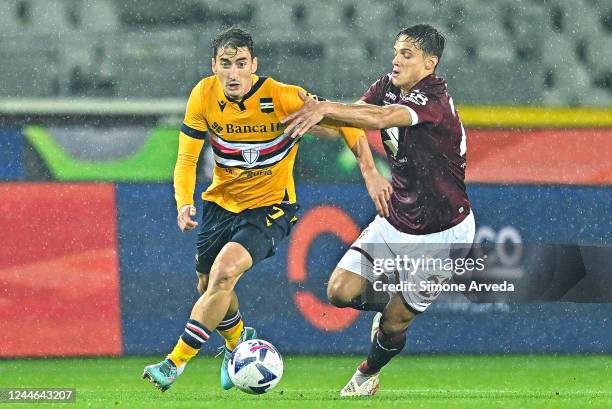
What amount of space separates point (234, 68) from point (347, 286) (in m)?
1.32

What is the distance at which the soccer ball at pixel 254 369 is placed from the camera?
5.97 m

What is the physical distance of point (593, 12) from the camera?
1060cm

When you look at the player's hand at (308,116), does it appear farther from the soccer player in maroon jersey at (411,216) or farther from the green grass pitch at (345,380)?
the green grass pitch at (345,380)

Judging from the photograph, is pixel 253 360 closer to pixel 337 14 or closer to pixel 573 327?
pixel 573 327

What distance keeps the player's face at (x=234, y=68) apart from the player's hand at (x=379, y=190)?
2.67 feet

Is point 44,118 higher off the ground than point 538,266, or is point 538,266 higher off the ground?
point 44,118

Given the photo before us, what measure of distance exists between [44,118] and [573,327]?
4.13 meters

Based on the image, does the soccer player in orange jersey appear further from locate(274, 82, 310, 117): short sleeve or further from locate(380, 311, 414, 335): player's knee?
locate(380, 311, 414, 335): player's knee

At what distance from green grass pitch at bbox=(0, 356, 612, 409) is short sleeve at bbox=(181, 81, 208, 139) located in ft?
4.55

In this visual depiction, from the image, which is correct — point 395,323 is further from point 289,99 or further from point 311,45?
point 311,45

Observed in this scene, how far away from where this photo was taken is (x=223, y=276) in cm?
612

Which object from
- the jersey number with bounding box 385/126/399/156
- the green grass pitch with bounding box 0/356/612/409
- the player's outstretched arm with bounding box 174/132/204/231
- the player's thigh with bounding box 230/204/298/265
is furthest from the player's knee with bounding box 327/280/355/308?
the player's outstretched arm with bounding box 174/132/204/231

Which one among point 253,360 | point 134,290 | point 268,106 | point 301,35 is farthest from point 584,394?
point 301,35

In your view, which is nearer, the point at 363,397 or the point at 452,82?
the point at 363,397
